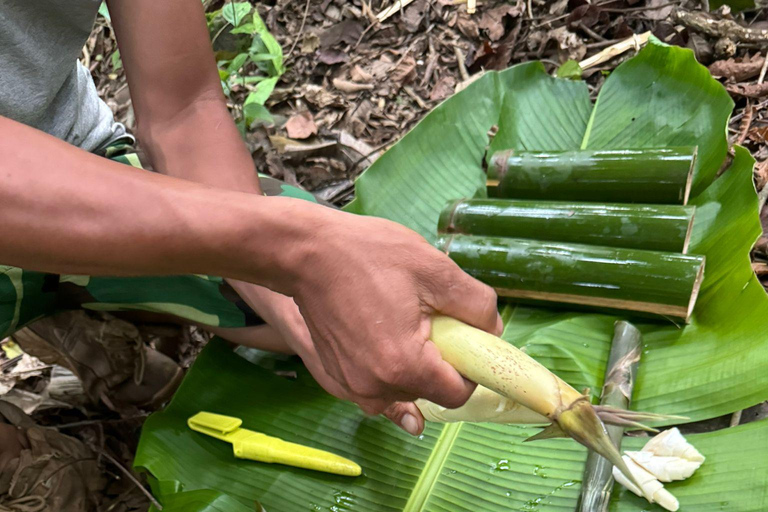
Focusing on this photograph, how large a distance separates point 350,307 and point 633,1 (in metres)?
1.87

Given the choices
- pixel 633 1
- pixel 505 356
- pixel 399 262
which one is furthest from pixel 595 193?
pixel 633 1

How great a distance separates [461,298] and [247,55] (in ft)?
4.90

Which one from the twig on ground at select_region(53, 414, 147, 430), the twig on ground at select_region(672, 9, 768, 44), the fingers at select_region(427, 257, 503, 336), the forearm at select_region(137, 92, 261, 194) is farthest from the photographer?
the twig on ground at select_region(672, 9, 768, 44)

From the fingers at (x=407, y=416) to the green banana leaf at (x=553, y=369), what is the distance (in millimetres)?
231

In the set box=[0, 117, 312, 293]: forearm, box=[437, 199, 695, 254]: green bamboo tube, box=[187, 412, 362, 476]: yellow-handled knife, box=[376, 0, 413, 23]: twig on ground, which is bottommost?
box=[187, 412, 362, 476]: yellow-handled knife

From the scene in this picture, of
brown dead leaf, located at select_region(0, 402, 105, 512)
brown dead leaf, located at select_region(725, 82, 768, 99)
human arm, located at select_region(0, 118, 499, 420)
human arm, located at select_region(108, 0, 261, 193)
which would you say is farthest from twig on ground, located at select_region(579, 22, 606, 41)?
brown dead leaf, located at select_region(0, 402, 105, 512)

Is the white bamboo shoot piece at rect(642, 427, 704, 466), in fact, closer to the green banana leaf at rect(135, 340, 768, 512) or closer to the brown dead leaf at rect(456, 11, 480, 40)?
the green banana leaf at rect(135, 340, 768, 512)

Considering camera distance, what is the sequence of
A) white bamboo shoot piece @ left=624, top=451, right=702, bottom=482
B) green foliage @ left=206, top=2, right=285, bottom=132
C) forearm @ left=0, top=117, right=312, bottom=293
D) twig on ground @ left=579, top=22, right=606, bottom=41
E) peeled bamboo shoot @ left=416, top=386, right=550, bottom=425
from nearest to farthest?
forearm @ left=0, top=117, right=312, bottom=293 → peeled bamboo shoot @ left=416, top=386, right=550, bottom=425 → white bamboo shoot piece @ left=624, top=451, right=702, bottom=482 → green foliage @ left=206, top=2, right=285, bottom=132 → twig on ground @ left=579, top=22, right=606, bottom=41

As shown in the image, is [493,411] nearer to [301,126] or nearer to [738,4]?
[301,126]

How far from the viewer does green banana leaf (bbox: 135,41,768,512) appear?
1066 mm

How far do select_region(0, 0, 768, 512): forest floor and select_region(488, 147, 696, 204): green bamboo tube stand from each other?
353mm

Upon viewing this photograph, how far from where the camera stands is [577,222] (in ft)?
4.42

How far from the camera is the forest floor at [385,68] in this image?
1669mm

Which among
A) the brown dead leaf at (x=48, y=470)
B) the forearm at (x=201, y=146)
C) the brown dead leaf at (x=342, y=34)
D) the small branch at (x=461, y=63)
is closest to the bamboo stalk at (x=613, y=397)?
the forearm at (x=201, y=146)
